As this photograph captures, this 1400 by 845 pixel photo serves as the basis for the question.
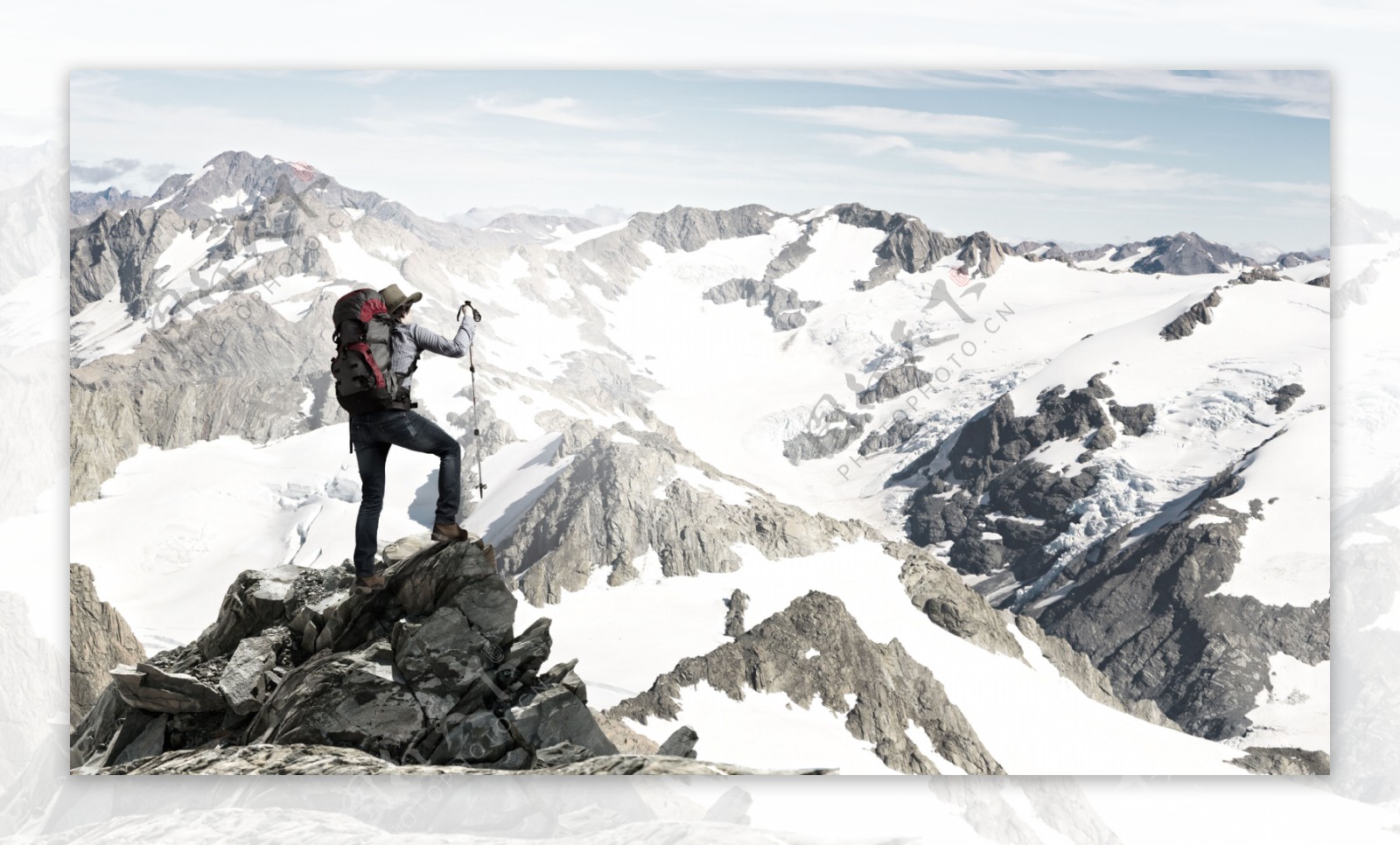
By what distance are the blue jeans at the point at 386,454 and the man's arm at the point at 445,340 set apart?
0.55 meters

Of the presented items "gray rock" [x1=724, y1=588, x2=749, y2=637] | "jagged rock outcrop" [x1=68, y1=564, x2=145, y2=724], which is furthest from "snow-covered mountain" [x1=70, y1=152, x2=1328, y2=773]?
"jagged rock outcrop" [x1=68, y1=564, x2=145, y2=724]

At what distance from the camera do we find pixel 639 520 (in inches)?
2111

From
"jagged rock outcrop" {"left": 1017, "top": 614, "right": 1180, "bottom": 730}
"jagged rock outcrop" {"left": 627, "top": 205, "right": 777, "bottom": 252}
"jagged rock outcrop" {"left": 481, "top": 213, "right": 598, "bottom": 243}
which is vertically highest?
"jagged rock outcrop" {"left": 627, "top": 205, "right": 777, "bottom": 252}

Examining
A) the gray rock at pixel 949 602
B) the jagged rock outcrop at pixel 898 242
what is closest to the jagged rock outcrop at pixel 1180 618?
the gray rock at pixel 949 602

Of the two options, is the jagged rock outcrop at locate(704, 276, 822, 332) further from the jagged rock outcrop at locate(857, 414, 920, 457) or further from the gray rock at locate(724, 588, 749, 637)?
the gray rock at locate(724, 588, 749, 637)

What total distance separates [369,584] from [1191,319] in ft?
81.1

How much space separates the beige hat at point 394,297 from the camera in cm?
794

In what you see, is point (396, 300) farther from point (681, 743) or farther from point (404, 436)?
point (681, 743)

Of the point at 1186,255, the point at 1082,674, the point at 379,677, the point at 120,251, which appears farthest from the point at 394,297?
the point at 1082,674

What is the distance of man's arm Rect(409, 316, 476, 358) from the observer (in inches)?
302

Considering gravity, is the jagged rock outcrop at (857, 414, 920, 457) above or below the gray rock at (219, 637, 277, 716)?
above

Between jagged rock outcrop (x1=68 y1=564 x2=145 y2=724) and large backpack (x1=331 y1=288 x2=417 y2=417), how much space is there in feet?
15.9

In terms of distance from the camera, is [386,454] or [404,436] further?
[386,454]

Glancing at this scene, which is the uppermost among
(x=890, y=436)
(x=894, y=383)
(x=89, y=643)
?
(x=894, y=383)
